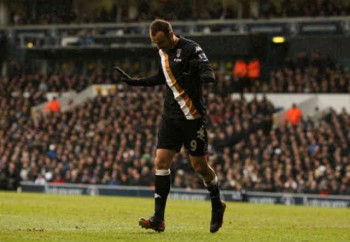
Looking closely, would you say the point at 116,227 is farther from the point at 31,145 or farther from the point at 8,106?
the point at 8,106

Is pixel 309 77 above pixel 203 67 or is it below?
above

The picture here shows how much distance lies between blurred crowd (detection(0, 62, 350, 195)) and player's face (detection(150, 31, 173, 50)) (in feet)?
58.0

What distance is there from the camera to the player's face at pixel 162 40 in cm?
1147

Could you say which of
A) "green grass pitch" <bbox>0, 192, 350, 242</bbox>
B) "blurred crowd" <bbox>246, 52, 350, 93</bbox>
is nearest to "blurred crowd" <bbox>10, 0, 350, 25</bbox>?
"blurred crowd" <bbox>246, 52, 350, 93</bbox>

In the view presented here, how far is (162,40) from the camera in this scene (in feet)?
37.8

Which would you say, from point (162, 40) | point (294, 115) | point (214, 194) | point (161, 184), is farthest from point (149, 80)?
point (294, 115)

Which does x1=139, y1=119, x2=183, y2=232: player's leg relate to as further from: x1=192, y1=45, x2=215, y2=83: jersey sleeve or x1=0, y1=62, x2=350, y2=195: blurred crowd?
x1=0, y1=62, x2=350, y2=195: blurred crowd

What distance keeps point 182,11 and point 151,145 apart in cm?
1179

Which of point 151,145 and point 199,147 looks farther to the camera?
point 151,145

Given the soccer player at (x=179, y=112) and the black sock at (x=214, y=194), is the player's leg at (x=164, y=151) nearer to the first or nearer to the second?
the soccer player at (x=179, y=112)

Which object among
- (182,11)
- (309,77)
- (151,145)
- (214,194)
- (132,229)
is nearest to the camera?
(132,229)

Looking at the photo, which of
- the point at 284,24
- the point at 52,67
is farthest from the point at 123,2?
the point at 284,24

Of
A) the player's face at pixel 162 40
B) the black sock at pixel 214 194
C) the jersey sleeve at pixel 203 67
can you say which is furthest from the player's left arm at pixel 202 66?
the black sock at pixel 214 194

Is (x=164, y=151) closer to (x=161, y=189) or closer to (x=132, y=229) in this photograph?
(x=161, y=189)
